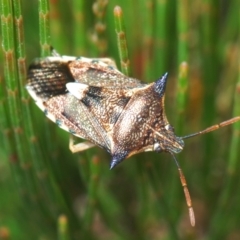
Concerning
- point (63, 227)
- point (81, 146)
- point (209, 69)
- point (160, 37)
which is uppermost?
point (160, 37)

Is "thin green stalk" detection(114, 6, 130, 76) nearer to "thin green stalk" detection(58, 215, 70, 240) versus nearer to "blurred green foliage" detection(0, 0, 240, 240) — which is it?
"blurred green foliage" detection(0, 0, 240, 240)

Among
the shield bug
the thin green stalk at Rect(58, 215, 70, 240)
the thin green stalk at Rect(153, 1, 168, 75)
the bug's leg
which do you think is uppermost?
the thin green stalk at Rect(153, 1, 168, 75)

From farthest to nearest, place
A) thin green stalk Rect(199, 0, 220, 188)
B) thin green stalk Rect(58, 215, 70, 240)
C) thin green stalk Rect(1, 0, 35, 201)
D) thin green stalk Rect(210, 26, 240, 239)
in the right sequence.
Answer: thin green stalk Rect(199, 0, 220, 188) < thin green stalk Rect(210, 26, 240, 239) < thin green stalk Rect(58, 215, 70, 240) < thin green stalk Rect(1, 0, 35, 201)

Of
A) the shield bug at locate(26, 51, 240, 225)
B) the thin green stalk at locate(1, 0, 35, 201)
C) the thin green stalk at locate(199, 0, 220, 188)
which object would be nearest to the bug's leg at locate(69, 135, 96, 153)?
the shield bug at locate(26, 51, 240, 225)

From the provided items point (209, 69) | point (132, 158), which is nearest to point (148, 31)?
point (209, 69)

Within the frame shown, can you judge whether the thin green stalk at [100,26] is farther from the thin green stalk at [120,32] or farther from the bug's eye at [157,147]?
the bug's eye at [157,147]

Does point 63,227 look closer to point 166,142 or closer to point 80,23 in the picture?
point 166,142
